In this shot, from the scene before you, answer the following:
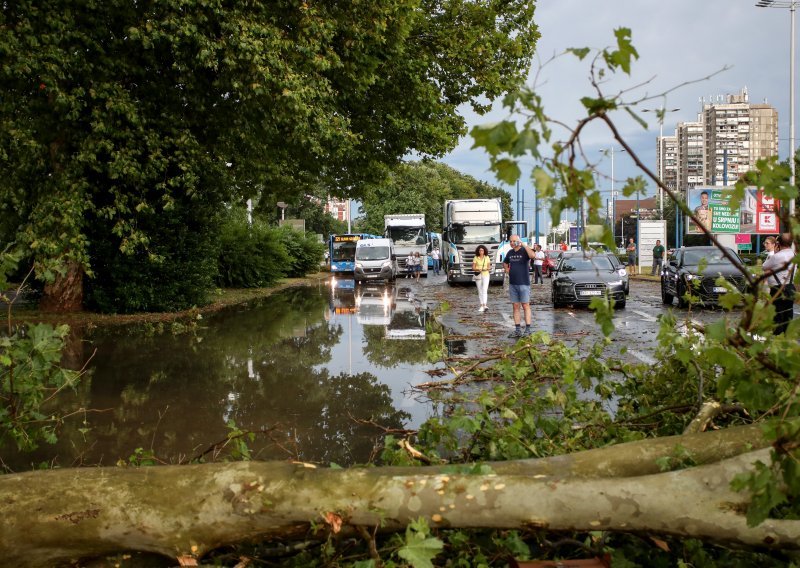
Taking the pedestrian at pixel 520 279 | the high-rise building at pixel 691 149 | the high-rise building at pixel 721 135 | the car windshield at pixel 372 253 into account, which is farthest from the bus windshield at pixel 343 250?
the high-rise building at pixel 691 149

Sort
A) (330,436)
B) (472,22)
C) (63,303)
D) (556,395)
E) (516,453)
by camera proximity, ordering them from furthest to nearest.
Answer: (472,22) → (63,303) → (330,436) → (556,395) → (516,453)

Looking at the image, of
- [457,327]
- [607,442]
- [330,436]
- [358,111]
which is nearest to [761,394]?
[607,442]

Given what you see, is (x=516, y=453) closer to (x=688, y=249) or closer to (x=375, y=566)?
(x=375, y=566)

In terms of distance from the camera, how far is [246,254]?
30625mm

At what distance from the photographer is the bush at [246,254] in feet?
98.4

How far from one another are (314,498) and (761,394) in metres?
1.73

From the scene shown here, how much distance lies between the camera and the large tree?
1346cm

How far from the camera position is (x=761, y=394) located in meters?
2.60

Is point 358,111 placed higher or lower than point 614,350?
higher

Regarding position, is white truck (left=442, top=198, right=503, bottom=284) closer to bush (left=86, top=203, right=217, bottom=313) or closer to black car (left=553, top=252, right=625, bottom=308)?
black car (left=553, top=252, right=625, bottom=308)

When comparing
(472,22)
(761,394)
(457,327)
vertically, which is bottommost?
(457,327)

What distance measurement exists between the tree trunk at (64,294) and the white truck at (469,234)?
60.6 ft

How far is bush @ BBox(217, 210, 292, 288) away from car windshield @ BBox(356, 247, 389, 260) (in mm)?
5591

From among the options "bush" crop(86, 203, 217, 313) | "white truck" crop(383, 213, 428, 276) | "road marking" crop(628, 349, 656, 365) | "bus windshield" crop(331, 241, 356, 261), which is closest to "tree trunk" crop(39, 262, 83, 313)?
"bush" crop(86, 203, 217, 313)
